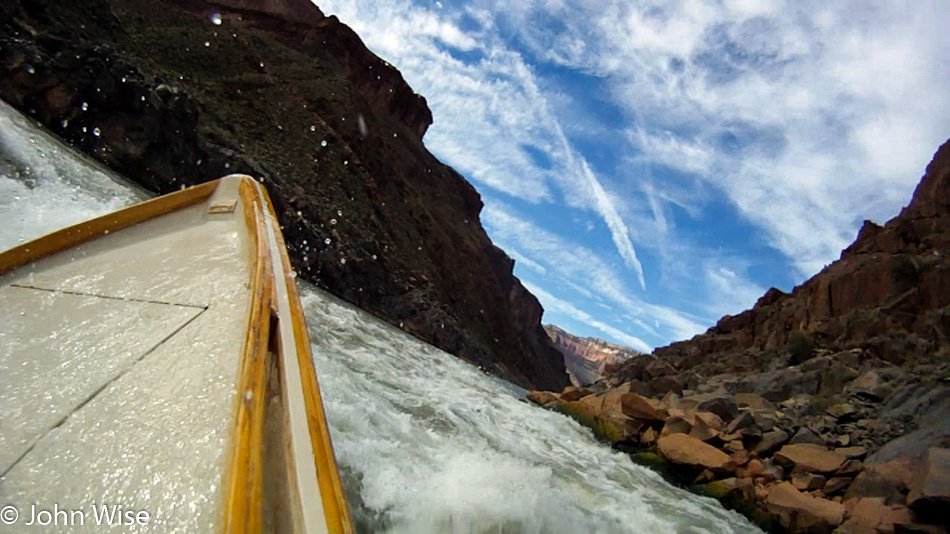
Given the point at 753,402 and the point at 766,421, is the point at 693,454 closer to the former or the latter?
the point at 766,421

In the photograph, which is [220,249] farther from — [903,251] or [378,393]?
[903,251]

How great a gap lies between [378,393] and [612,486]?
8.89 ft

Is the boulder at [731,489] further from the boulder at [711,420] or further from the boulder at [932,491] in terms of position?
the boulder at [932,491]

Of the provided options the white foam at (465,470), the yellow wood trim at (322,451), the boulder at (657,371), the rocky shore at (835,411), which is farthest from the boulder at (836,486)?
the boulder at (657,371)

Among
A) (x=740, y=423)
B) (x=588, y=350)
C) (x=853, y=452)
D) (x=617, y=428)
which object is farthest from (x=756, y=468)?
(x=588, y=350)

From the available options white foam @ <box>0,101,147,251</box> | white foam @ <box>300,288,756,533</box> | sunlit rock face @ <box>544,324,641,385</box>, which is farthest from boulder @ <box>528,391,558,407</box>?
sunlit rock face @ <box>544,324,641,385</box>

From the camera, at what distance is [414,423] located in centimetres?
435

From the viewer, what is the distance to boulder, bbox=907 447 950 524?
4.04 metres

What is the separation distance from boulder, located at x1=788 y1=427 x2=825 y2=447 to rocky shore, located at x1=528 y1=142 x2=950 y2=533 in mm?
21

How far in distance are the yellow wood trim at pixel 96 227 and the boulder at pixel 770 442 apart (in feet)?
24.3

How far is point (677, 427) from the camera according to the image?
6.91 meters

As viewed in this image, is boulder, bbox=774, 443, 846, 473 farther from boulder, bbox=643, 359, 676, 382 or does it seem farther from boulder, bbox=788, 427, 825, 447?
boulder, bbox=643, 359, 676, 382

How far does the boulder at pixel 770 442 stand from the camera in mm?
6320

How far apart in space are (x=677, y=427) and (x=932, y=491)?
3.04 meters
